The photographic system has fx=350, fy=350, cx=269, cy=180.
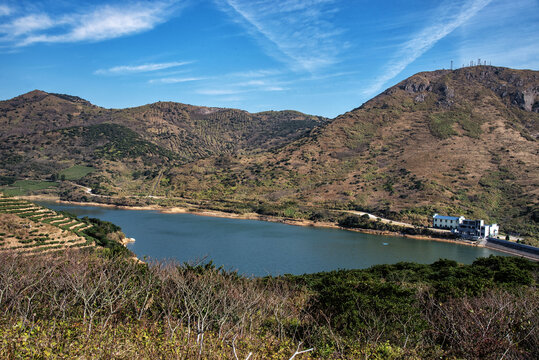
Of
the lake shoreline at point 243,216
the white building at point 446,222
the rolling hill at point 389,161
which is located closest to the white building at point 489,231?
the lake shoreline at point 243,216

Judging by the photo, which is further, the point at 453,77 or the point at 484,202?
the point at 453,77

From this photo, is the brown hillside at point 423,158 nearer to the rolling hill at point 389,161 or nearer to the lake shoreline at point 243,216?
the rolling hill at point 389,161

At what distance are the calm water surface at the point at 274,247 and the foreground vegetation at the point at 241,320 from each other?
62.9ft

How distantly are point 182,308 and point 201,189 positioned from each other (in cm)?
9723

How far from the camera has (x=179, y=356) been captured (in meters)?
9.15

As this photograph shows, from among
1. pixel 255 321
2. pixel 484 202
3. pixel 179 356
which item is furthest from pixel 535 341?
pixel 484 202

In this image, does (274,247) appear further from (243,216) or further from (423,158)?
(423,158)

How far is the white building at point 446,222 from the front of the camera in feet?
221

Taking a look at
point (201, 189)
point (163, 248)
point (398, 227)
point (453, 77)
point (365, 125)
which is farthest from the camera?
point (453, 77)

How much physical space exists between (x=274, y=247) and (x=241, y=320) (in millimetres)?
39973

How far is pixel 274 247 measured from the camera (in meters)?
54.1

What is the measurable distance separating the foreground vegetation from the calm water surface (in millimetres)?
19181

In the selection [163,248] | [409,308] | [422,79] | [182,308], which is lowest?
[163,248]

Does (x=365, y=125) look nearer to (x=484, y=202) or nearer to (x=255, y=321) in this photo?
(x=484, y=202)
